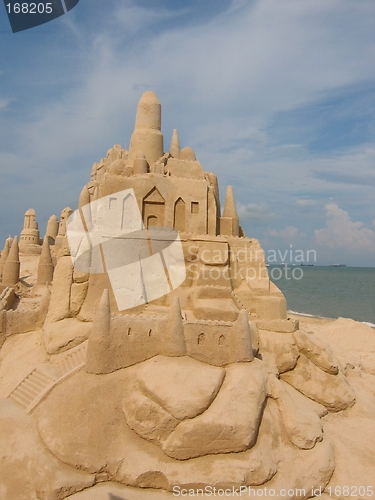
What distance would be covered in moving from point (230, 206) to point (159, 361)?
10.3 metres

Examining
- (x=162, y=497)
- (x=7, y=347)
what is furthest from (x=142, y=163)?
(x=162, y=497)

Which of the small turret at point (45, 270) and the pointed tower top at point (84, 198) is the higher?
the pointed tower top at point (84, 198)

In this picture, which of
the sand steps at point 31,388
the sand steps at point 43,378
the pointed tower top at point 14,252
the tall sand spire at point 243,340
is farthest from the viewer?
the pointed tower top at point 14,252

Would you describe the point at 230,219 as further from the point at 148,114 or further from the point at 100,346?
the point at 100,346

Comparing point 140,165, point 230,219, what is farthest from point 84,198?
point 230,219

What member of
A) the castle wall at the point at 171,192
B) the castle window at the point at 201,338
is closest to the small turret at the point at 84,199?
the castle wall at the point at 171,192

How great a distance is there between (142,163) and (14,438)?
11855 mm

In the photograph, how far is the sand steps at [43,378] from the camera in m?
11.5

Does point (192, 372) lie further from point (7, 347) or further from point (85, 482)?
point (7, 347)

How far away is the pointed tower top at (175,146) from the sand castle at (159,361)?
215 centimetres

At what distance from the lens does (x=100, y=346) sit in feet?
36.9

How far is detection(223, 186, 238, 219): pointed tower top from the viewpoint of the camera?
19.5 m

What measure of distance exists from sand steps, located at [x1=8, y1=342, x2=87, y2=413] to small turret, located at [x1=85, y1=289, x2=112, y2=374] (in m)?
0.59

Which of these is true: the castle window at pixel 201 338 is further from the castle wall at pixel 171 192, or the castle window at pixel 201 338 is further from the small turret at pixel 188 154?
the small turret at pixel 188 154
